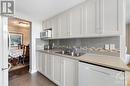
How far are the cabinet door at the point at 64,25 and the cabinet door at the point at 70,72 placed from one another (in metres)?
A: 0.88

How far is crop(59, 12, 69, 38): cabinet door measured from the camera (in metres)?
2.75

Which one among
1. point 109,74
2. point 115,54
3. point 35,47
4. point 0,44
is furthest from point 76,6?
point 35,47

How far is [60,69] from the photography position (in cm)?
244

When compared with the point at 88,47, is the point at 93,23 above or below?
above

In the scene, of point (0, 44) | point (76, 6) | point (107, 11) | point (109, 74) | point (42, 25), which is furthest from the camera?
point (42, 25)

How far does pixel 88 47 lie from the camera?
2535mm

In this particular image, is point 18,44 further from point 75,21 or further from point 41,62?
point 75,21

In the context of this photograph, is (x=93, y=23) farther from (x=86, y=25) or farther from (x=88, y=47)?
(x=88, y=47)

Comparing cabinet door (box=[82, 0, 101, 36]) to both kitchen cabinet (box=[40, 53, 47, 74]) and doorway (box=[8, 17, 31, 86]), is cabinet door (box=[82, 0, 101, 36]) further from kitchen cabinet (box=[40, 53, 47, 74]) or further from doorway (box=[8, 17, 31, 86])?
doorway (box=[8, 17, 31, 86])

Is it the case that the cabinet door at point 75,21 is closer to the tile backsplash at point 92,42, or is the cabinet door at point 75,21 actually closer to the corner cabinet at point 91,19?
the corner cabinet at point 91,19

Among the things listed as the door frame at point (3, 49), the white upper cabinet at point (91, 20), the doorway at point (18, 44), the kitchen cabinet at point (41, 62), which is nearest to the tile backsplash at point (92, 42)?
the white upper cabinet at point (91, 20)

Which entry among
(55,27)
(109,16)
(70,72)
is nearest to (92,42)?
(109,16)

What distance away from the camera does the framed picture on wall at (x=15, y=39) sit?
19.6 feet

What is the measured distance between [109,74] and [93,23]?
3.59 feet
